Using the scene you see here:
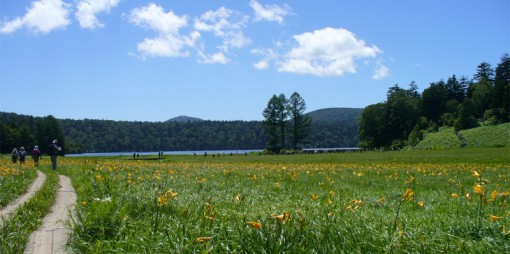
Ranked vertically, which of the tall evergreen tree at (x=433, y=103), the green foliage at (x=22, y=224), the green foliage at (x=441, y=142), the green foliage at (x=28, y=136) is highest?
the tall evergreen tree at (x=433, y=103)

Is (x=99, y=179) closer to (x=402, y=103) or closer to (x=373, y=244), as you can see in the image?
(x=373, y=244)

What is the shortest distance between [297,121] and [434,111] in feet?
168

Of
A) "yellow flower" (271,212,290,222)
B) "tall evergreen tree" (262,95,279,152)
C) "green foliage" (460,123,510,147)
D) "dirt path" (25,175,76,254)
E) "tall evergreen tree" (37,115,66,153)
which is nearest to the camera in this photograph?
"yellow flower" (271,212,290,222)

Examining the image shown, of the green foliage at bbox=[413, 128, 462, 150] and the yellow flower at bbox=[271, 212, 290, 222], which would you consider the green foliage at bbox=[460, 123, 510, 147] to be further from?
the yellow flower at bbox=[271, 212, 290, 222]

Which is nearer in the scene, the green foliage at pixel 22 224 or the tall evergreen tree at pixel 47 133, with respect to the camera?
the green foliage at pixel 22 224

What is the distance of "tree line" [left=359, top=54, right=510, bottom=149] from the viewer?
102 m

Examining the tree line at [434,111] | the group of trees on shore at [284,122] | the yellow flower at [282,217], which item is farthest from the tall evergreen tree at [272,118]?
the yellow flower at [282,217]

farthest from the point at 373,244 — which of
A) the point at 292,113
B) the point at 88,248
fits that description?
the point at 292,113

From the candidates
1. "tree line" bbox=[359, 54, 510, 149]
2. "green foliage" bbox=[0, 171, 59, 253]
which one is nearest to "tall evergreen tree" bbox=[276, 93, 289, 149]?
"tree line" bbox=[359, 54, 510, 149]

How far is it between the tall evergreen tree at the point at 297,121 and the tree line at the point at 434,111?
23.5 meters

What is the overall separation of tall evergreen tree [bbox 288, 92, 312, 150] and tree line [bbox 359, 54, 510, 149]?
2351 cm

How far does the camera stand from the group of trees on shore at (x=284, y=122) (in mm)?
97750

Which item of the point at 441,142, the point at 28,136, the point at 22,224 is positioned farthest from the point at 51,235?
the point at 28,136

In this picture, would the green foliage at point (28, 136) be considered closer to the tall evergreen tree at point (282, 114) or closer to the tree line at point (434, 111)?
the tall evergreen tree at point (282, 114)
